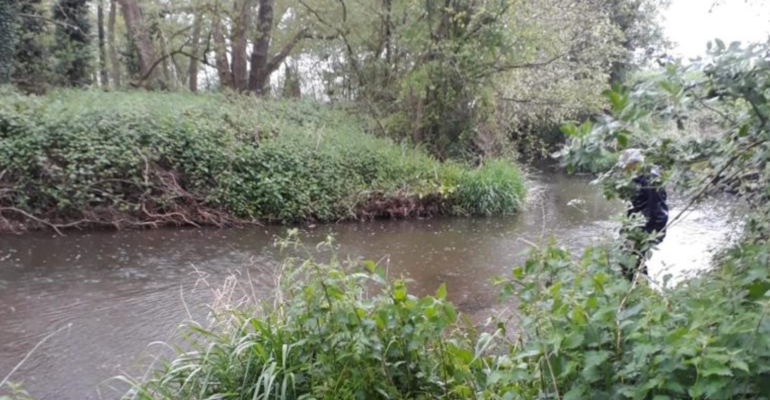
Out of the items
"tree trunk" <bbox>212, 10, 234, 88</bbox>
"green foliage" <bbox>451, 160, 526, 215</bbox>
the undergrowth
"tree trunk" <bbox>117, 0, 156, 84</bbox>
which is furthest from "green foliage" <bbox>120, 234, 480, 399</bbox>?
"tree trunk" <bbox>117, 0, 156, 84</bbox>

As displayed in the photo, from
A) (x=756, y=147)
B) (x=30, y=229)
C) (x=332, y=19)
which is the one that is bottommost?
(x=30, y=229)

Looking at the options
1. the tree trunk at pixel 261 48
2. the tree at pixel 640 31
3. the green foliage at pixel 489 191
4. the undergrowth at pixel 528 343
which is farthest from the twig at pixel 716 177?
the tree at pixel 640 31

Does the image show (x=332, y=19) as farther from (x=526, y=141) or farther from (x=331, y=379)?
(x=331, y=379)

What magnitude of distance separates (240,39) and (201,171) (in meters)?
8.38

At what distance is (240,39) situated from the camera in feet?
57.7

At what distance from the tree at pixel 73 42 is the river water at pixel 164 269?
9.45 meters

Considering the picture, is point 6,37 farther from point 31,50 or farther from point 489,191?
point 489,191

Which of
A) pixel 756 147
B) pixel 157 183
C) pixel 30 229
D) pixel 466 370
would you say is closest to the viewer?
pixel 756 147

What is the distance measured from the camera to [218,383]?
3092 millimetres

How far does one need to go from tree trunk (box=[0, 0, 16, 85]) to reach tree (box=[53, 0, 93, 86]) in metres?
A: 2.00

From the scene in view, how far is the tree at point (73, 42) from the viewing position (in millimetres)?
16500

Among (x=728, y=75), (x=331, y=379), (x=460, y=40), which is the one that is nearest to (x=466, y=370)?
(x=331, y=379)

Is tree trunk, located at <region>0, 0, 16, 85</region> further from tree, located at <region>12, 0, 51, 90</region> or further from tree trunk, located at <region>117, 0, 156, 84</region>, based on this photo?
tree trunk, located at <region>117, 0, 156, 84</region>

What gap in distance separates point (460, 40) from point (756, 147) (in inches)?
432
